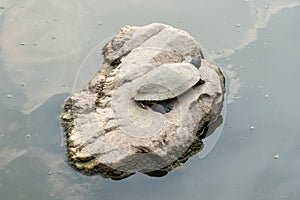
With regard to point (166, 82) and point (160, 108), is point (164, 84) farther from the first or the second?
point (160, 108)

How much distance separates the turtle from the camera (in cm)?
524

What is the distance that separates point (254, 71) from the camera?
631 centimetres

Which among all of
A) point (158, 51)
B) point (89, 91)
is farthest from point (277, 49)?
point (89, 91)

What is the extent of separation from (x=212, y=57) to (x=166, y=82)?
1286mm

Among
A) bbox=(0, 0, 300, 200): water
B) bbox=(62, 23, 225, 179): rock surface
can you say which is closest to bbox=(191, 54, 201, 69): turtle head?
bbox=(62, 23, 225, 179): rock surface

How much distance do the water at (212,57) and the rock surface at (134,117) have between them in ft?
0.48


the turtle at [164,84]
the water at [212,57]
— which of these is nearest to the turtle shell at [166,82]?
the turtle at [164,84]

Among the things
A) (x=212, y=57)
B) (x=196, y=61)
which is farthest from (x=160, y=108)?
(x=212, y=57)

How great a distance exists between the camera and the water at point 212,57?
16.0ft

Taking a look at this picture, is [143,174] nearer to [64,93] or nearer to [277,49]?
[64,93]

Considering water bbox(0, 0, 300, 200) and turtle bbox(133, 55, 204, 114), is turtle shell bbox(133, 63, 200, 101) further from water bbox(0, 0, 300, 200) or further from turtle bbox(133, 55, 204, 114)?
water bbox(0, 0, 300, 200)

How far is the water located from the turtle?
25.9 inches

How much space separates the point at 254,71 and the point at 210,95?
111cm

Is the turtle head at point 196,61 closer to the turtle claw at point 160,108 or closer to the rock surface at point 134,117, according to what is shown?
the rock surface at point 134,117
